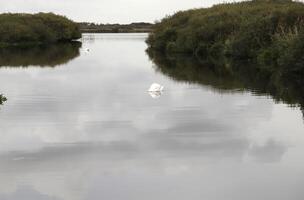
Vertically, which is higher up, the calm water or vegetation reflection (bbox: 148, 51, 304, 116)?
→ the calm water

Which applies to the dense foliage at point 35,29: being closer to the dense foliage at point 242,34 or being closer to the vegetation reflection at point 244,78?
the dense foliage at point 242,34

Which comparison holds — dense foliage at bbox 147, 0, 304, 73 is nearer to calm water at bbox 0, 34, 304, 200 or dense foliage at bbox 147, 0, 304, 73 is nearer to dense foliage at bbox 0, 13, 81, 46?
calm water at bbox 0, 34, 304, 200

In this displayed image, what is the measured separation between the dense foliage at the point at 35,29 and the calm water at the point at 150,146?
217ft

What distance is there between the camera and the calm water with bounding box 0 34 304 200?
36.9 ft

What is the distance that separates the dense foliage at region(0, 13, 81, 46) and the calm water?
66113 mm

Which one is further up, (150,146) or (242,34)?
(242,34)

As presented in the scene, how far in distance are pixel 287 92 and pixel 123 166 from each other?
12888 millimetres

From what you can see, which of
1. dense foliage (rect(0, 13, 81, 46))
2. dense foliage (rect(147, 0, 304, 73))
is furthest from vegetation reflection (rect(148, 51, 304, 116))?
dense foliage (rect(0, 13, 81, 46))

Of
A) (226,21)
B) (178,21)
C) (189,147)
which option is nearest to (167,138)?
(189,147)

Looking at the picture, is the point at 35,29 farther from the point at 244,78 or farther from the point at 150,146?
the point at 150,146

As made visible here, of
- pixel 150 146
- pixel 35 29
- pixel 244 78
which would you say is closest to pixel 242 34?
pixel 244 78

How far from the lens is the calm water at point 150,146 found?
1124 cm

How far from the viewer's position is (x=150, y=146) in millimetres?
14711

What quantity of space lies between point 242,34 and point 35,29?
54557 mm
